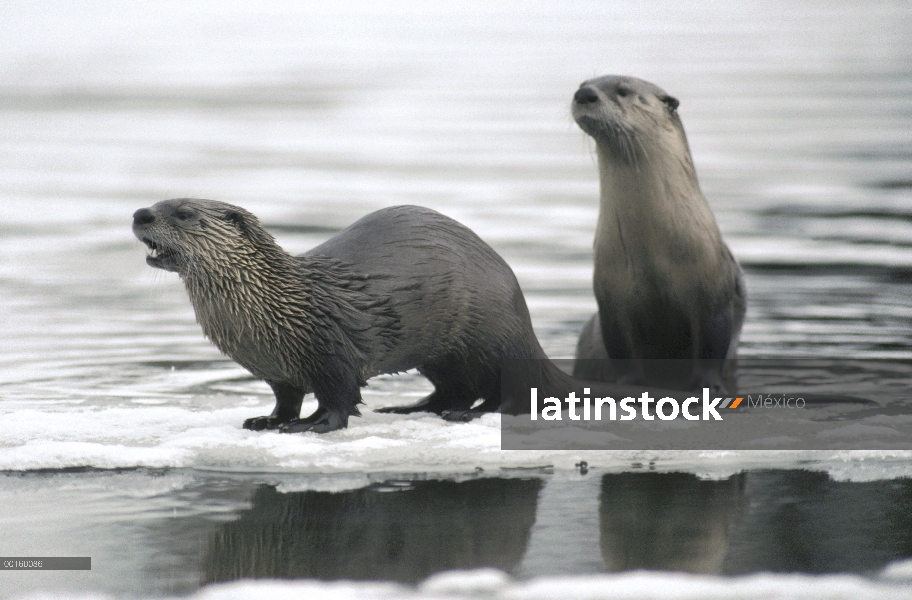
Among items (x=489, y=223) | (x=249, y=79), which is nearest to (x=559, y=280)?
(x=489, y=223)

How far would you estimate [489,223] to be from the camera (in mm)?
7711

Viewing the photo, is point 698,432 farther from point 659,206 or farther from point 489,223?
point 489,223

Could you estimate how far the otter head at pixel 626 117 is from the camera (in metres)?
4.05

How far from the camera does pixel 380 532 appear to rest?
273 cm

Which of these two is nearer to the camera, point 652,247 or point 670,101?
point 652,247

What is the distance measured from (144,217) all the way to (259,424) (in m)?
0.64

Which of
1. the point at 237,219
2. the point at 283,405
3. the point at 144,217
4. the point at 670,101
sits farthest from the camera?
the point at 670,101

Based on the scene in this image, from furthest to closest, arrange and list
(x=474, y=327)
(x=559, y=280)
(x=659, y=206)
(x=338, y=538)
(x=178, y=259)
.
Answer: (x=559, y=280) < (x=659, y=206) < (x=474, y=327) < (x=178, y=259) < (x=338, y=538)

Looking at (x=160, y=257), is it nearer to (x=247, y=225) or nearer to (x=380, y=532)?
(x=247, y=225)

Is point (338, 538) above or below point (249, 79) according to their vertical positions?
below

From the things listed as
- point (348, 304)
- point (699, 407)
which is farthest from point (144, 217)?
point (699, 407)

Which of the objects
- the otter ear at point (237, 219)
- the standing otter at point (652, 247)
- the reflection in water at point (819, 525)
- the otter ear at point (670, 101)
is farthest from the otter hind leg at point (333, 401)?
the otter ear at point (670, 101)

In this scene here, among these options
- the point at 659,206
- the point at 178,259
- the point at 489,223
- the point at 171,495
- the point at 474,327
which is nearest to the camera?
the point at 171,495

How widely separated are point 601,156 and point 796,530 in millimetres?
1741
